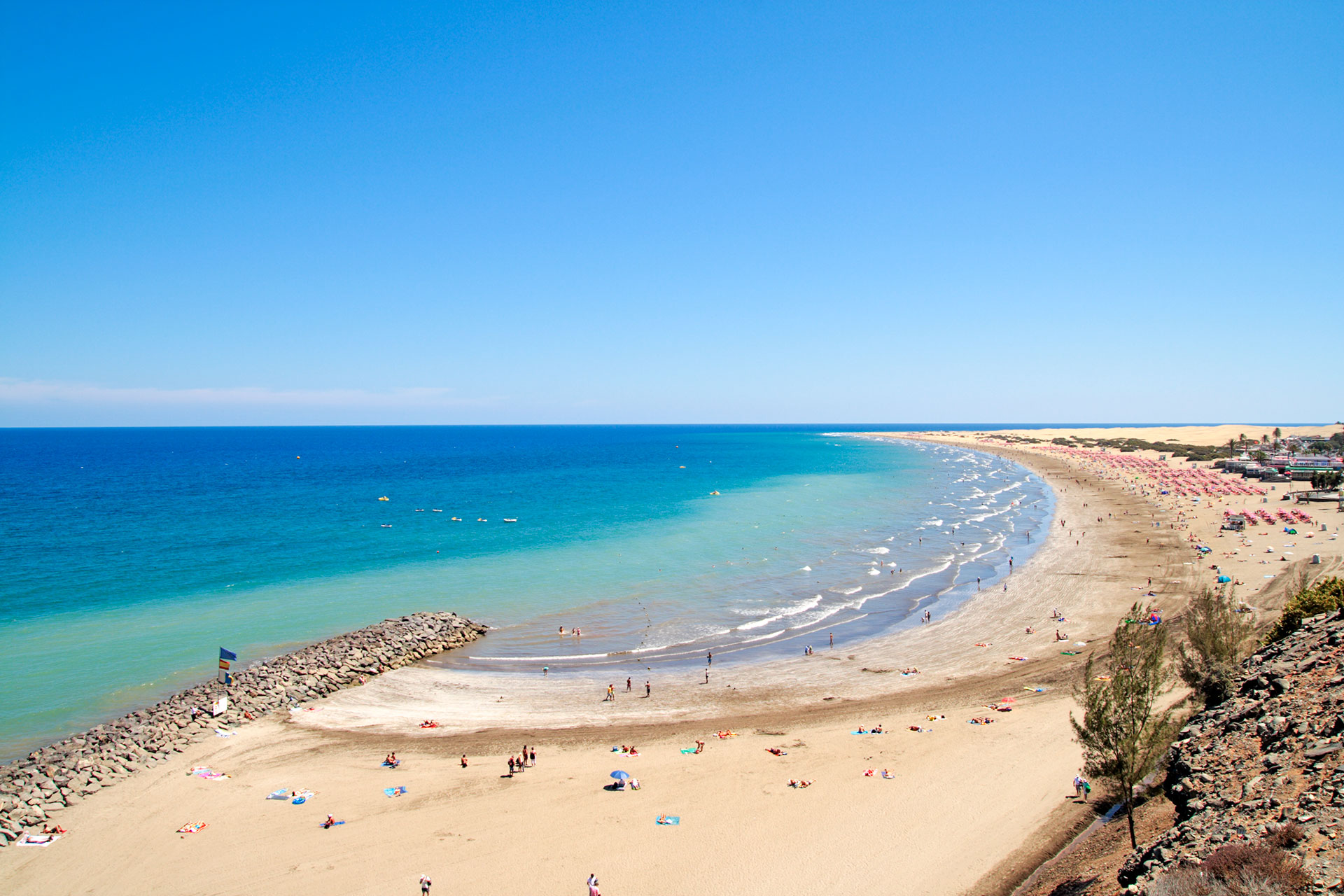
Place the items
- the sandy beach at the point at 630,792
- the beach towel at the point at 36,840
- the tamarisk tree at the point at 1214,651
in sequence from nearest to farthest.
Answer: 1. the sandy beach at the point at 630,792
2. the beach towel at the point at 36,840
3. the tamarisk tree at the point at 1214,651

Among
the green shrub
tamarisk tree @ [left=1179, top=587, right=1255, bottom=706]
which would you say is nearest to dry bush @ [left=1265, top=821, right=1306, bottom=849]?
tamarisk tree @ [left=1179, top=587, right=1255, bottom=706]

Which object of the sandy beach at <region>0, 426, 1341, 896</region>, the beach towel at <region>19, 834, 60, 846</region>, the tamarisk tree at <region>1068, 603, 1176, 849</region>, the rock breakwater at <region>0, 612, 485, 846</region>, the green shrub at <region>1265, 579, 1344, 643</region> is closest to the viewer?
the tamarisk tree at <region>1068, 603, 1176, 849</region>

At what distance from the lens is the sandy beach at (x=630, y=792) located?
62.1 feet

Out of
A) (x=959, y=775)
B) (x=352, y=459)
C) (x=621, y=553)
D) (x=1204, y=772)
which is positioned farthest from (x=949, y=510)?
(x=352, y=459)

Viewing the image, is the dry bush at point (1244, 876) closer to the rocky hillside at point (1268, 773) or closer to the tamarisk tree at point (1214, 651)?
the rocky hillside at point (1268, 773)

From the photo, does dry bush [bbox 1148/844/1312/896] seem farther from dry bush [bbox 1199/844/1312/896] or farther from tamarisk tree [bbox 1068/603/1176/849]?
tamarisk tree [bbox 1068/603/1176/849]

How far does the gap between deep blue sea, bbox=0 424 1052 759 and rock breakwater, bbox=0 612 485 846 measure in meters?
2.15

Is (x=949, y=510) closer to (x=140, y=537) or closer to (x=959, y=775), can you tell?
(x=959, y=775)

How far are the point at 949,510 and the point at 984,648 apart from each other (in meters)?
52.6

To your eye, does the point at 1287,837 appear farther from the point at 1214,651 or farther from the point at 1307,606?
the point at 1307,606

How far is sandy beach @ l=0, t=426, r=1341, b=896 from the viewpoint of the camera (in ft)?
62.1

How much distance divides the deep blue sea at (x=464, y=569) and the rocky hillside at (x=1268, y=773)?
22738mm

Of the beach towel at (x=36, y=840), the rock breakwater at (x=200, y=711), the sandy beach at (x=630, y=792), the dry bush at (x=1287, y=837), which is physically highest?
the dry bush at (x=1287, y=837)

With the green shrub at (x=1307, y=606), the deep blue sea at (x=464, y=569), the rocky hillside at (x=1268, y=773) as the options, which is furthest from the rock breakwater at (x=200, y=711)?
the green shrub at (x=1307, y=606)
